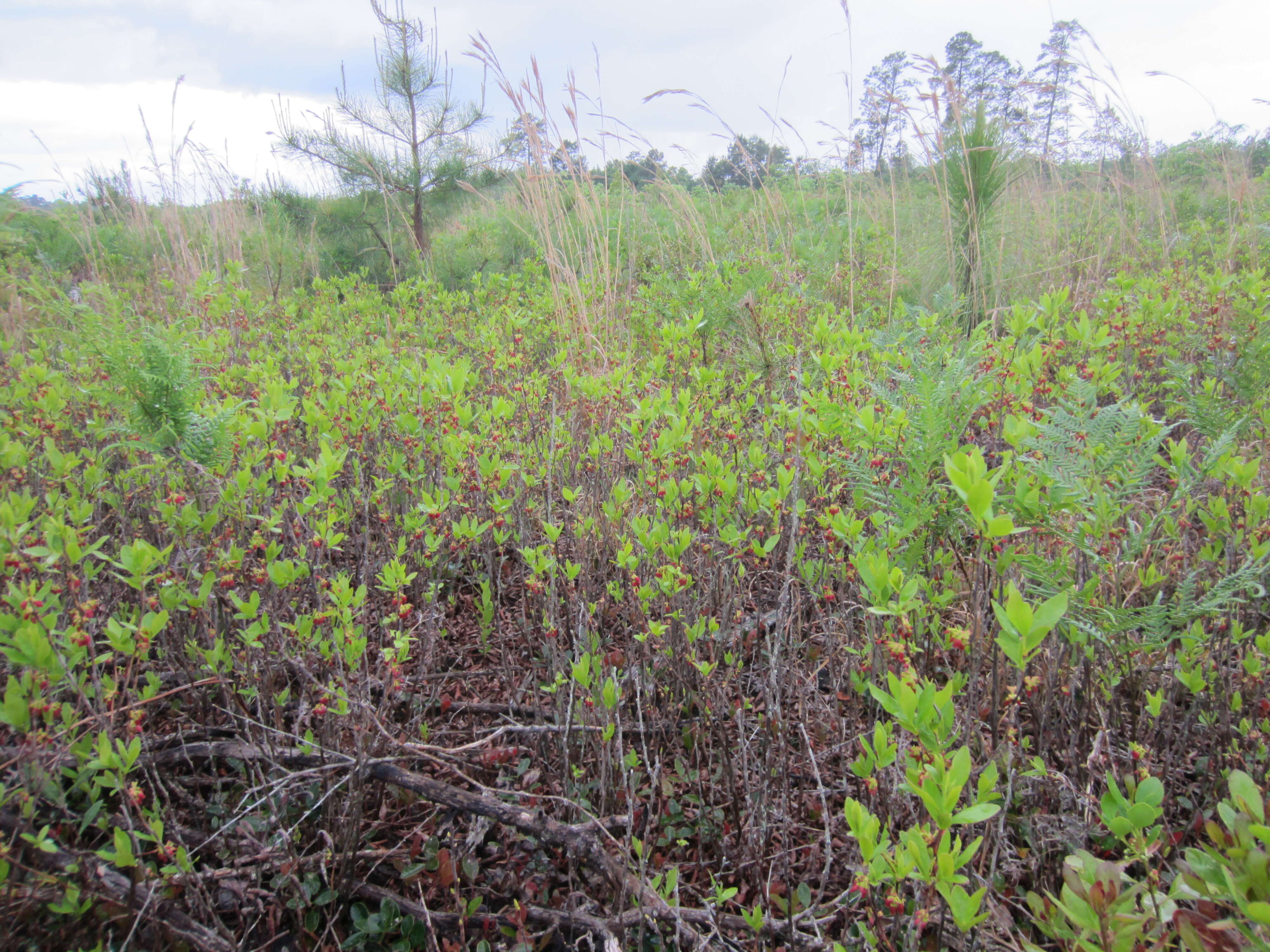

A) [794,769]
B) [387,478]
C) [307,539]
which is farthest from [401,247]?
[794,769]

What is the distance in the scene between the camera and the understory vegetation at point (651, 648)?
110 centimetres

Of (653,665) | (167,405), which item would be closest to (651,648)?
(653,665)

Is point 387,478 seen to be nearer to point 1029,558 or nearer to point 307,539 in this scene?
point 307,539

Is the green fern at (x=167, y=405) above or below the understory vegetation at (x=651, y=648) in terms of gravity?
above

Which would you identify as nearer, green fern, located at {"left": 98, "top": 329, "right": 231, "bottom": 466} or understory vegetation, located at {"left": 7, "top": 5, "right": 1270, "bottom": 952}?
understory vegetation, located at {"left": 7, "top": 5, "right": 1270, "bottom": 952}

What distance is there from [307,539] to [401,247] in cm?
538

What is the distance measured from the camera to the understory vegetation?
110 centimetres

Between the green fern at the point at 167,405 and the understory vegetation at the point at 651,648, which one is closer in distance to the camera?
the understory vegetation at the point at 651,648

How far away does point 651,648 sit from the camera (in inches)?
75.1

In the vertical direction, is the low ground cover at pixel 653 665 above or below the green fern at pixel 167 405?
below

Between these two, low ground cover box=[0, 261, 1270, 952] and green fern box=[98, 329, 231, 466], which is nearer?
low ground cover box=[0, 261, 1270, 952]

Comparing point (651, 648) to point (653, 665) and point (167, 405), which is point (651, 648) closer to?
point (653, 665)

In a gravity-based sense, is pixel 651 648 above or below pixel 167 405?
below

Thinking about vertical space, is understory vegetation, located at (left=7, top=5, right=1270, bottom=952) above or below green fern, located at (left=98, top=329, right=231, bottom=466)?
below
